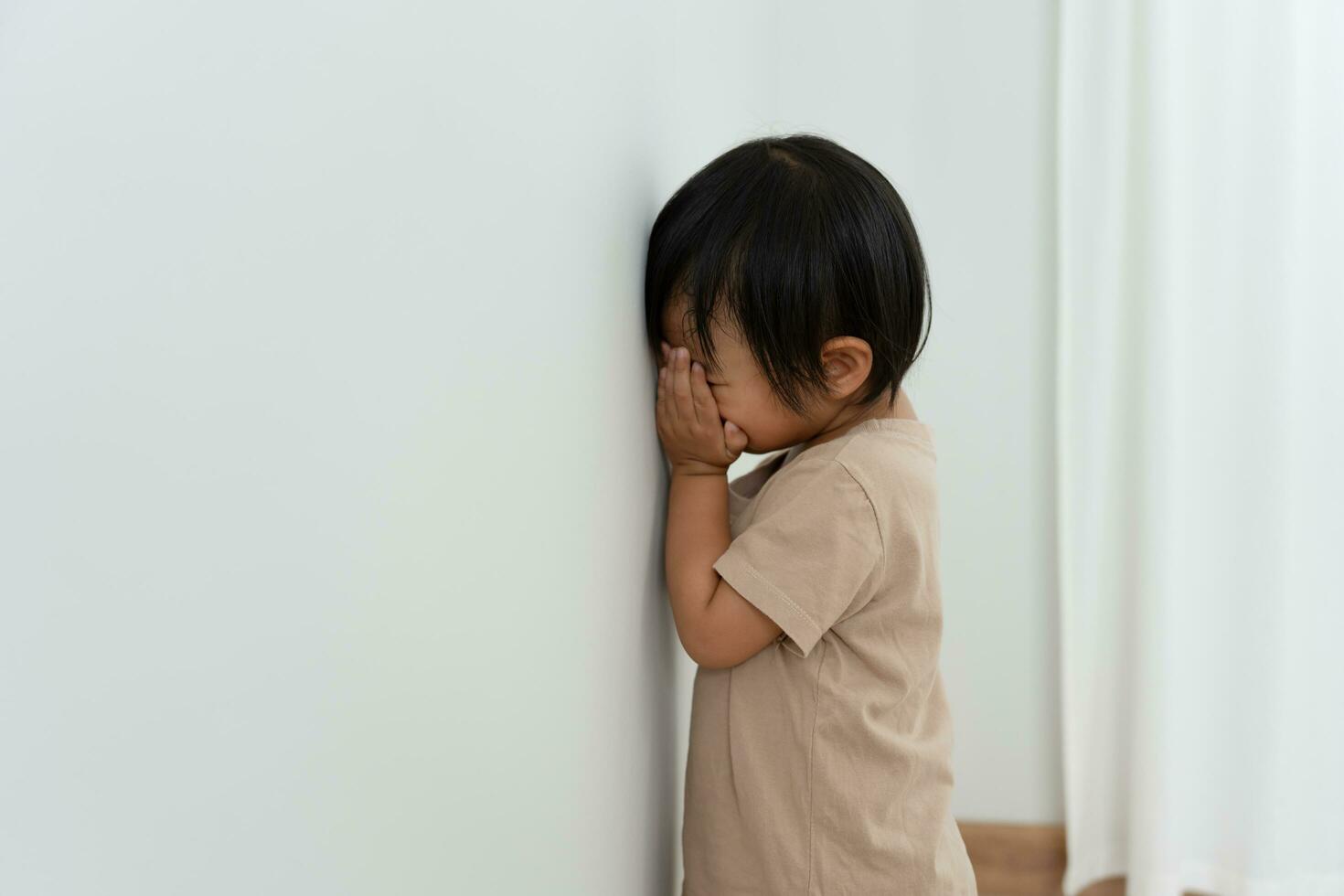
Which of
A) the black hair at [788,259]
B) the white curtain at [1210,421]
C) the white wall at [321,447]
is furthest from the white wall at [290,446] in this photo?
the white curtain at [1210,421]

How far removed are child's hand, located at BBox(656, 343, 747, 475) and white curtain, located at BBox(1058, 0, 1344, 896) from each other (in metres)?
1.08

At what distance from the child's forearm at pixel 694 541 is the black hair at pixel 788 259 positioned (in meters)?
0.09

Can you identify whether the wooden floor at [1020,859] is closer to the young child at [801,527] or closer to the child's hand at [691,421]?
the young child at [801,527]

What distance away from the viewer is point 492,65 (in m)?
0.46

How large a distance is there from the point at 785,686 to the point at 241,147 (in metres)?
0.59

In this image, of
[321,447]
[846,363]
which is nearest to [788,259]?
[846,363]

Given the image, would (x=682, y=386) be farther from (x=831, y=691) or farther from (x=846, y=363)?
(x=831, y=691)

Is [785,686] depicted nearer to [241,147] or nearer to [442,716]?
[442,716]

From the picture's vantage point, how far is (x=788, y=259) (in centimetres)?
72

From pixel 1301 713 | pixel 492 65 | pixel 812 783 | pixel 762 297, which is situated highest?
pixel 492 65

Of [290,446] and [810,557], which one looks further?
[810,557]

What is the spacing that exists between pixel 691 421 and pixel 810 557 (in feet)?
0.42

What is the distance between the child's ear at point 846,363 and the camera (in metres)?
0.75

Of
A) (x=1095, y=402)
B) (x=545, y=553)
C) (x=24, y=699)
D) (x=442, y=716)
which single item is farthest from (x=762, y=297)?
(x=1095, y=402)
